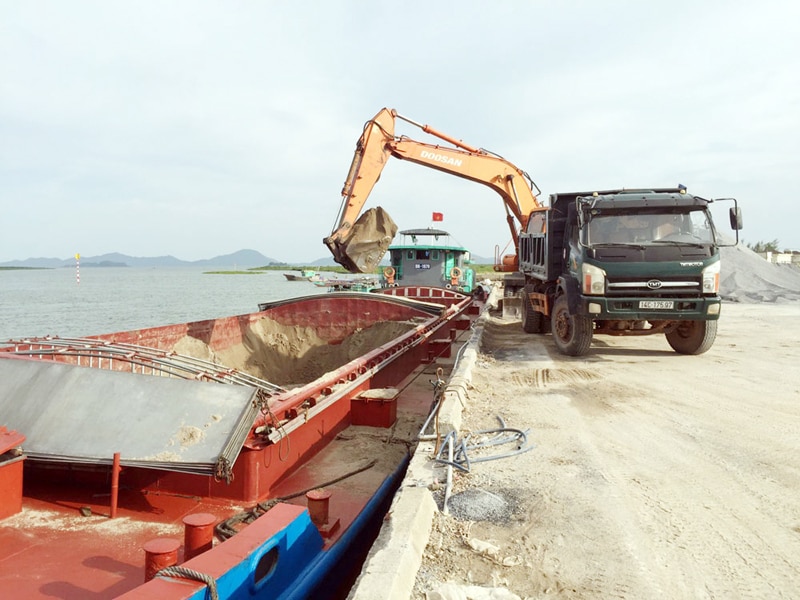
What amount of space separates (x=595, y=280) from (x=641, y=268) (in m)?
0.64

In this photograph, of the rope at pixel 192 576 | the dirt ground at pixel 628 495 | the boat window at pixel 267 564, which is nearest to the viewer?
the rope at pixel 192 576

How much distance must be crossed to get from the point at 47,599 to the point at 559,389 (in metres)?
5.01

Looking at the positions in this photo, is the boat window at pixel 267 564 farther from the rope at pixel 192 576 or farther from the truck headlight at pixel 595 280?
the truck headlight at pixel 595 280

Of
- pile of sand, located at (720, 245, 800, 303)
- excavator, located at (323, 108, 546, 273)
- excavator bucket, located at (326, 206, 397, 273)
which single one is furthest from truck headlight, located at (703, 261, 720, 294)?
pile of sand, located at (720, 245, 800, 303)

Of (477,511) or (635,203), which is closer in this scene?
(477,511)

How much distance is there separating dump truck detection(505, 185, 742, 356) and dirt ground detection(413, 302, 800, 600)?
3.87ft

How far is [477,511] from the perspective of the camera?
307 cm

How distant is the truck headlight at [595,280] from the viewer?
7.43m

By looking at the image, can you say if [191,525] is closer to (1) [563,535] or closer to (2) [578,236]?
(1) [563,535]

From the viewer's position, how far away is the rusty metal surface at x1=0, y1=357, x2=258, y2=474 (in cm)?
325

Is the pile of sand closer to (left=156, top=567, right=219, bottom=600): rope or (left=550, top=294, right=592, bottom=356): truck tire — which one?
(left=550, top=294, right=592, bottom=356): truck tire

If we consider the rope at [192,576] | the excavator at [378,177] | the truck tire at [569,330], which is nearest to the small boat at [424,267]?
the excavator at [378,177]

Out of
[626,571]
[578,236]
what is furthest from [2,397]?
[578,236]

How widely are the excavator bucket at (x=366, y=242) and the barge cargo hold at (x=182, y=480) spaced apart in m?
4.94
